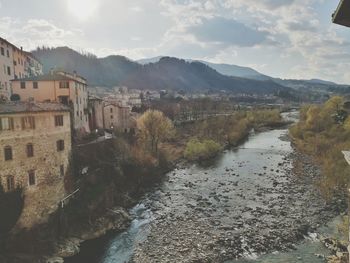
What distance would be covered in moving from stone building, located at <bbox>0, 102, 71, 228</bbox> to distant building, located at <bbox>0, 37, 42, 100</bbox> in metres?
10.3

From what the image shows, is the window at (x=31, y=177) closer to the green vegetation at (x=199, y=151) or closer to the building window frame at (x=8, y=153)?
the building window frame at (x=8, y=153)

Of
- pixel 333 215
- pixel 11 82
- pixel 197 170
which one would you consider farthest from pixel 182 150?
pixel 333 215

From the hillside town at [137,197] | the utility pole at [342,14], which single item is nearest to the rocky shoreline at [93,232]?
the hillside town at [137,197]

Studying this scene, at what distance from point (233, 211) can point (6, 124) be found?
2061 centimetres

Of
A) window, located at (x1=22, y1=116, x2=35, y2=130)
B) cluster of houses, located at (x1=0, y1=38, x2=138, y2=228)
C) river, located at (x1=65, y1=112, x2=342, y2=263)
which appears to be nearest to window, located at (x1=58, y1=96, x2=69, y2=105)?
cluster of houses, located at (x1=0, y1=38, x2=138, y2=228)

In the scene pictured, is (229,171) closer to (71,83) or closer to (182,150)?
(182,150)

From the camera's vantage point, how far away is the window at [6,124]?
2445cm

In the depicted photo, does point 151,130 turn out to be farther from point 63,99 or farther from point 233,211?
point 233,211

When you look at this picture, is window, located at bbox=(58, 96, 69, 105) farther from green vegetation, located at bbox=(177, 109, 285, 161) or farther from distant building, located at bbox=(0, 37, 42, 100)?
green vegetation, located at bbox=(177, 109, 285, 161)

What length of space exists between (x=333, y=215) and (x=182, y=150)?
35.3 meters

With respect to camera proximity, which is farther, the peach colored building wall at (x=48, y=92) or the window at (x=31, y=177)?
the peach colored building wall at (x=48, y=92)

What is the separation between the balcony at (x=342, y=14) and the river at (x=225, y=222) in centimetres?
2029

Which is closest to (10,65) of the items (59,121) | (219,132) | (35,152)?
(59,121)

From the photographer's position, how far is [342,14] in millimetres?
5836
